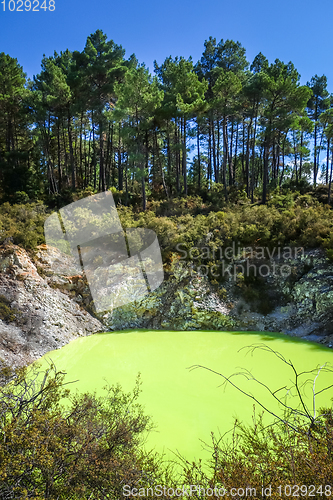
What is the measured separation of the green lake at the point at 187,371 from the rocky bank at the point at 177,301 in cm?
69

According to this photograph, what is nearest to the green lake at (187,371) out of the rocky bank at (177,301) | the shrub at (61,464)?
the rocky bank at (177,301)

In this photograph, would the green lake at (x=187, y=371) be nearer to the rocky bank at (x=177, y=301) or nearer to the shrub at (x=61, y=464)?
the rocky bank at (x=177, y=301)

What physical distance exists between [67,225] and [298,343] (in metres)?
12.6

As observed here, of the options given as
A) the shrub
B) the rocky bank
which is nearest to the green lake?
the rocky bank

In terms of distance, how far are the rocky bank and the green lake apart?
27.0 inches

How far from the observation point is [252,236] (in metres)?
13.9

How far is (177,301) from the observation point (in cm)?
1241

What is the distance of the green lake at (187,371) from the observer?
5.18 meters

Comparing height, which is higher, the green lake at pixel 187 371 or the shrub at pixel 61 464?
the shrub at pixel 61 464

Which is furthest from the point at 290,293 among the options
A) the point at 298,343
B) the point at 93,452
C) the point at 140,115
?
the point at 140,115

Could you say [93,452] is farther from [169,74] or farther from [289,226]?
[169,74]

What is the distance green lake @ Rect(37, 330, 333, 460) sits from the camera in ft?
17.0

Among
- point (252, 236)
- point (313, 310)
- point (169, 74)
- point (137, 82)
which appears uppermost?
point (169, 74)

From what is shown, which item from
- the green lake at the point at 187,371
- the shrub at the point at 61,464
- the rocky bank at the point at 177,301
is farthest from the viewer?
the rocky bank at the point at 177,301
